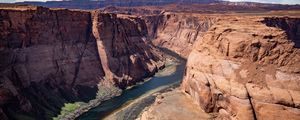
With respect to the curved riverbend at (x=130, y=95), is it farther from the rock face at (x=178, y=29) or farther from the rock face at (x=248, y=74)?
the rock face at (x=178, y=29)

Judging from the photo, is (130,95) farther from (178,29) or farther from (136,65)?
(178,29)

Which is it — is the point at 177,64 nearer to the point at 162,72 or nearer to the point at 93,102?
the point at 162,72

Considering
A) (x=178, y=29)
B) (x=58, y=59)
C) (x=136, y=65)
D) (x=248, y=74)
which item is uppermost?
(x=248, y=74)

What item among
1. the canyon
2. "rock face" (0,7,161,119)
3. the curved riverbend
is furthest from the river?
"rock face" (0,7,161,119)

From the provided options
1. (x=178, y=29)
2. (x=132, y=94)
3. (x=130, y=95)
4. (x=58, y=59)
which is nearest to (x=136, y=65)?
(x=132, y=94)

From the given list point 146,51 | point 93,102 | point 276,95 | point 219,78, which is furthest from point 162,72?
point 276,95

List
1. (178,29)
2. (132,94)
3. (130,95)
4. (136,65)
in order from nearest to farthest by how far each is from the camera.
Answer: (130,95) → (132,94) → (136,65) → (178,29)

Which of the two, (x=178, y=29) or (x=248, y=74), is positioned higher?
(x=248, y=74)

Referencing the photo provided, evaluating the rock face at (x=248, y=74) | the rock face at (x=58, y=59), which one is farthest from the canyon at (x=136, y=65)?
the rock face at (x=58, y=59)
